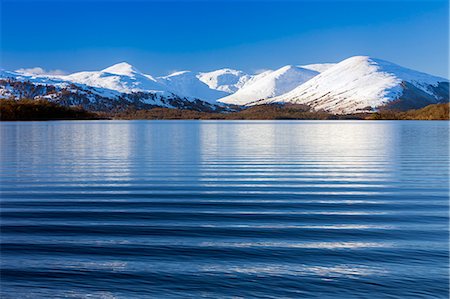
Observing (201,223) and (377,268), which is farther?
(201,223)

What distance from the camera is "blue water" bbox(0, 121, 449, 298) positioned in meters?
11.0

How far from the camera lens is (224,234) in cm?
1535

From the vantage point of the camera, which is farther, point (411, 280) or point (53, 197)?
point (53, 197)

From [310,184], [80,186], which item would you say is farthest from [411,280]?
[80,186]

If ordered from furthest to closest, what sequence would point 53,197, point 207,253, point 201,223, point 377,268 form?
point 53,197
point 201,223
point 207,253
point 377,268

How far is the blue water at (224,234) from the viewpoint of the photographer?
10992 mm

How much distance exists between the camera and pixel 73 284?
11039mm

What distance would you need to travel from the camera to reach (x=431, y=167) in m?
34.6

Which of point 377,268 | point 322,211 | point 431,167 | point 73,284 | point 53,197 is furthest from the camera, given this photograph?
point 431,167

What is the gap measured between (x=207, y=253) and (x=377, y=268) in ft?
12.5

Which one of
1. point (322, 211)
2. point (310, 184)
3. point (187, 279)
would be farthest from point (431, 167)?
point (187, 279)

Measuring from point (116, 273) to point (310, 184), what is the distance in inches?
620

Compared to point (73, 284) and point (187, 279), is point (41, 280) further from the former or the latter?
point (187, 279)

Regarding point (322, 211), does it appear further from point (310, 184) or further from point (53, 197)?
point (53, 197)
